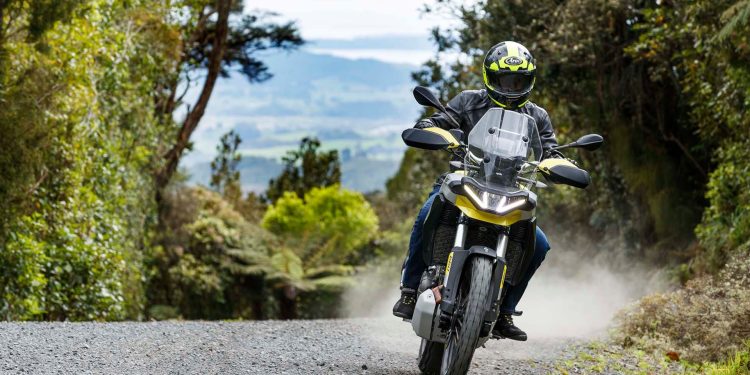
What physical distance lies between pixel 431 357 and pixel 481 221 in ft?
4.61

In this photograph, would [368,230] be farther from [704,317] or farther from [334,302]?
[704,317]

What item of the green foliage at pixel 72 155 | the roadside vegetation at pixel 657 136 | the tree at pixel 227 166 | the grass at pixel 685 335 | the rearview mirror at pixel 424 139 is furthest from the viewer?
the tree at pixel 227 166

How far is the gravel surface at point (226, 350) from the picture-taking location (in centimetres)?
744

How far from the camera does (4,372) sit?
22.6 ft

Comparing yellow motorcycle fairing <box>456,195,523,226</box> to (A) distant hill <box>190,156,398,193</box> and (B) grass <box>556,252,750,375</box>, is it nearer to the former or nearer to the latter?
(B) grass <box>556,252,750,375</box>

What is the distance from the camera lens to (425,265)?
7.36 metres

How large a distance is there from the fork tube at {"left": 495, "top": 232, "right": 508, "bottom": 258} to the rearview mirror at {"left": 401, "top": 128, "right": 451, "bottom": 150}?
0.68 metres

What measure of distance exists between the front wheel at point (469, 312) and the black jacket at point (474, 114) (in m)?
1.20

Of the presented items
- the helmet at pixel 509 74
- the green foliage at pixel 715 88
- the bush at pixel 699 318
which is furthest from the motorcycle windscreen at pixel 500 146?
the green foliage at pixel 715 88

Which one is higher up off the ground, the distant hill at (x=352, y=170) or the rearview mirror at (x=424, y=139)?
the distant hill at (x=352, y=170)

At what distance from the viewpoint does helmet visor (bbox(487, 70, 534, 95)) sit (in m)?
7.04

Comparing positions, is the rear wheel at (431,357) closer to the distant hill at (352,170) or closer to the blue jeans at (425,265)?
the blue jeans at (425,265)

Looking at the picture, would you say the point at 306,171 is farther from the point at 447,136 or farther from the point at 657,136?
the point at 447,136

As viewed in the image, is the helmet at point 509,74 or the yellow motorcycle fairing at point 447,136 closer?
the yellow motorcycle fairing at point 447,136
